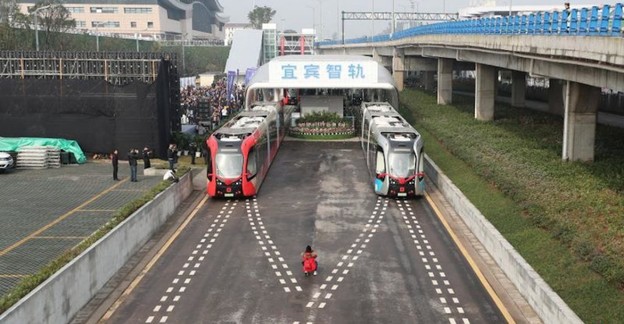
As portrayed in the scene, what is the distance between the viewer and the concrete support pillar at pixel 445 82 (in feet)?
224

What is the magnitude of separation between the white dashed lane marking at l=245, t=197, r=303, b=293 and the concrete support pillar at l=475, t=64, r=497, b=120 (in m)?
25.6

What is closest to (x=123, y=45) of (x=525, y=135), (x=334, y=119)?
(x=334, y=119)

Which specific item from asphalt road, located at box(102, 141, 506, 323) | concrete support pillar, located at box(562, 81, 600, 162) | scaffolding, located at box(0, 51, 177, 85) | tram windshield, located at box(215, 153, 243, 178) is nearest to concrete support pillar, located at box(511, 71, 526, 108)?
concrete support pillar, located at box(562, 81, 600, 162)

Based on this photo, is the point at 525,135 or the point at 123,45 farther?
the point at 123,45

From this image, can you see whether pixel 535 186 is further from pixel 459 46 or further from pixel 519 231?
pixel 459 46

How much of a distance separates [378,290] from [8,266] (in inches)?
463

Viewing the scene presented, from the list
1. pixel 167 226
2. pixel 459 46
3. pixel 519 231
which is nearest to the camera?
pixel 519 231

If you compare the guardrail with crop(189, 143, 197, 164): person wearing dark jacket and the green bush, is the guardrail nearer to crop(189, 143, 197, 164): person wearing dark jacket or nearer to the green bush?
the green bush

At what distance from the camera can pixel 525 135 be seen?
43.2 metres

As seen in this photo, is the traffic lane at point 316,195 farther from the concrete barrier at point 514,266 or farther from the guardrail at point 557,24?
the guardrail at point 557,24

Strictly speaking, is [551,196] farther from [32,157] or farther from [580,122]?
[32,157]

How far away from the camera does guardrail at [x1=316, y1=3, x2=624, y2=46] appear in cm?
2606

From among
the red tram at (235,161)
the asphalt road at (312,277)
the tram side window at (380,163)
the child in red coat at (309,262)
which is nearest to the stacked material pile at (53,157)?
the red tram at (235,161)

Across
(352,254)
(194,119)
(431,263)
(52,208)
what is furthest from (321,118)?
(431,263)
